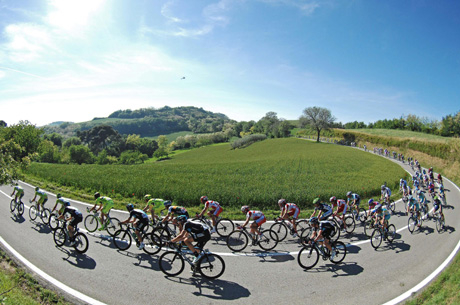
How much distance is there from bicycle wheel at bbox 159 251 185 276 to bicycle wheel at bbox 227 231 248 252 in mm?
2396

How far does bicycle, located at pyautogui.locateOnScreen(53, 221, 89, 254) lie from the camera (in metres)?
9.61

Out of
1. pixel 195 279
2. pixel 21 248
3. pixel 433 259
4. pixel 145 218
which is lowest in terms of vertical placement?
pixel 21 248

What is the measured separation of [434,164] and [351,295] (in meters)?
46.4

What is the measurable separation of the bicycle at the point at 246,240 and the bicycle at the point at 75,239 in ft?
20.3

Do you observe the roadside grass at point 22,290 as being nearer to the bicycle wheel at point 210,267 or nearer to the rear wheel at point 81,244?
the rear wheel at point 81,244

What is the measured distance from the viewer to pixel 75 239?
10055 millimetres

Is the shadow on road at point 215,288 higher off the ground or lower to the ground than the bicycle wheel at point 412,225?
lower

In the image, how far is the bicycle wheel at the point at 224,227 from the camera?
37.8ft

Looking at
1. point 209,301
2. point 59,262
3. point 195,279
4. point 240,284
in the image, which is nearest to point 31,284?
point 59,262

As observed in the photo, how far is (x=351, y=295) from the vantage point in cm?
748

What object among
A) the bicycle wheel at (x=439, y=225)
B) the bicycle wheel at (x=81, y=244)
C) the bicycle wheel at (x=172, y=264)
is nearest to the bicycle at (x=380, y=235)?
the bicycle wheel at (x=439, y=225)

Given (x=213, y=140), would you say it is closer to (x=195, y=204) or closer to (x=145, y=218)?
(x=195, y=204)

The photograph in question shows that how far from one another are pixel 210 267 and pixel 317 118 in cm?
7663

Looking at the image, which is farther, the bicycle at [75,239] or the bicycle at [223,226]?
the bicycle at [223,226]
